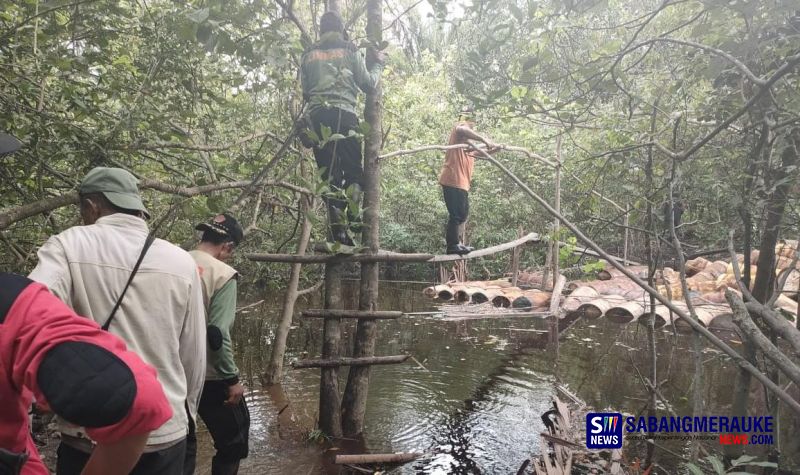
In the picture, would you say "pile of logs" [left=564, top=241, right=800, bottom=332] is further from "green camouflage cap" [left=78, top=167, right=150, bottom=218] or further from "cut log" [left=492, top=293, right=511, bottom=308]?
"green camouflage cap" [left=78, top=167, right=150, bottom=218]

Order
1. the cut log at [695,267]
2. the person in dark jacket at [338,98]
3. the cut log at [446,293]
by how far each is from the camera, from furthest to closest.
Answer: the cut log at [446,293], the cut log at [695,267], the person in dark jacket at [338,98]

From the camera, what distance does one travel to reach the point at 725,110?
2.96 meters

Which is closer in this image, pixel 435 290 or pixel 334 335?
pixel 334 335

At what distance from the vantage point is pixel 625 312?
1016cm

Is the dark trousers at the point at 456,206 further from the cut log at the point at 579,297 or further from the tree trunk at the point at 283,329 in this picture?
the cut log at the point at 579,297

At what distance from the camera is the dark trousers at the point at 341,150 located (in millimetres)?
4090

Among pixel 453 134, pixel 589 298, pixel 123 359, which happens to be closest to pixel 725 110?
pixel 453 134

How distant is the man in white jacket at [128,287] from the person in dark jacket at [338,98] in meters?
1.48

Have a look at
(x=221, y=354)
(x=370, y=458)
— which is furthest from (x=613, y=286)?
(x=221, y=354)

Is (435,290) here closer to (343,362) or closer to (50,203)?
(343,362)

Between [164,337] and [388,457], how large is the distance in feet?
9.21

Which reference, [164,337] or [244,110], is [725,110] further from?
[244,110]

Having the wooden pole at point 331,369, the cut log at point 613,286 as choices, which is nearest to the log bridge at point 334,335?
the wooden pole at point 331,369

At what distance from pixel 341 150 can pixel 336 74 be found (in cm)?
102
